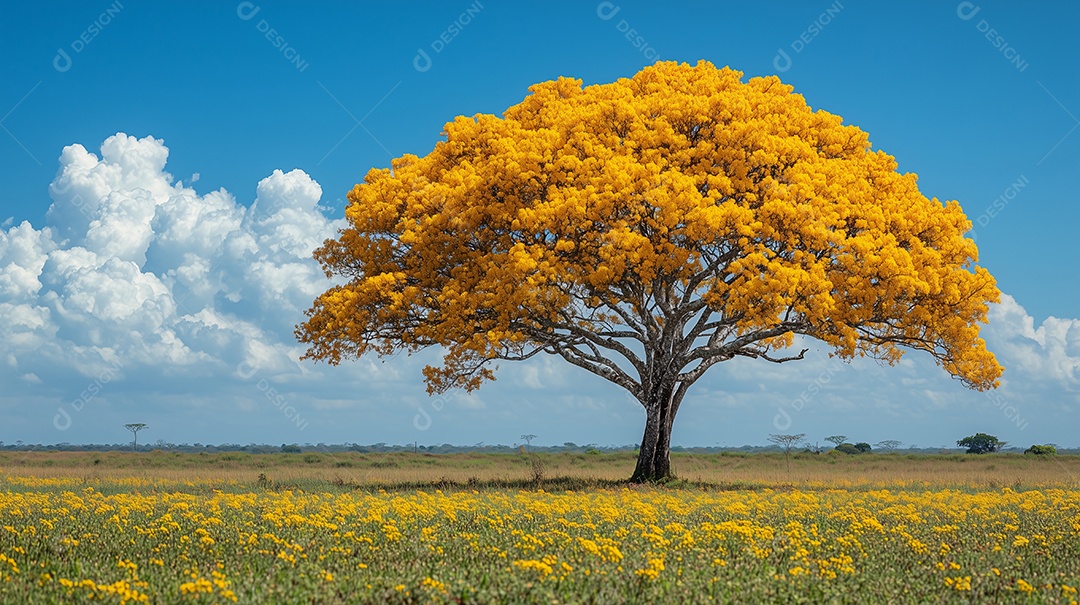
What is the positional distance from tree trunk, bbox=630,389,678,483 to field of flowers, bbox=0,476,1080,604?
41.7 feet

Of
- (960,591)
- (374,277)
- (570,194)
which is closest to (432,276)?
(374,277)

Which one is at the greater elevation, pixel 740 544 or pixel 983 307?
pixel 983 307

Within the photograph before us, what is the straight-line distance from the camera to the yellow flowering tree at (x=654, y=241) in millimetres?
26859

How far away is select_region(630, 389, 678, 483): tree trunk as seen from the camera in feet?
105

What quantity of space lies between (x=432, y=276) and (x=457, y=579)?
815 inches

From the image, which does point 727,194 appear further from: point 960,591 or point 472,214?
point 960,591

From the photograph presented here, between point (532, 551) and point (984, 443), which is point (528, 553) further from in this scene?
point (984, 443)

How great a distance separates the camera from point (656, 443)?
106ft

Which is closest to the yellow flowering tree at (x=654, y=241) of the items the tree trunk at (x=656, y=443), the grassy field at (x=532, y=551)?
the tree trunk at (x=656, y=443)

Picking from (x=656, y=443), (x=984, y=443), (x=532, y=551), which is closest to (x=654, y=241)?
(x=656, y=443)

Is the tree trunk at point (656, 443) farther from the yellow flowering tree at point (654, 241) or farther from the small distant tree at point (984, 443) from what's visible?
the small distant tree at point (984, 443)

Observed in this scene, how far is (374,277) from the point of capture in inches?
1142

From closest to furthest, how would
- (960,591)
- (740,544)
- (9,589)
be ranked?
(9,589) < (960,591) < (740,544)

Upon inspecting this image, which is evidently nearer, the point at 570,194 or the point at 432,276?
the point at 570,194
